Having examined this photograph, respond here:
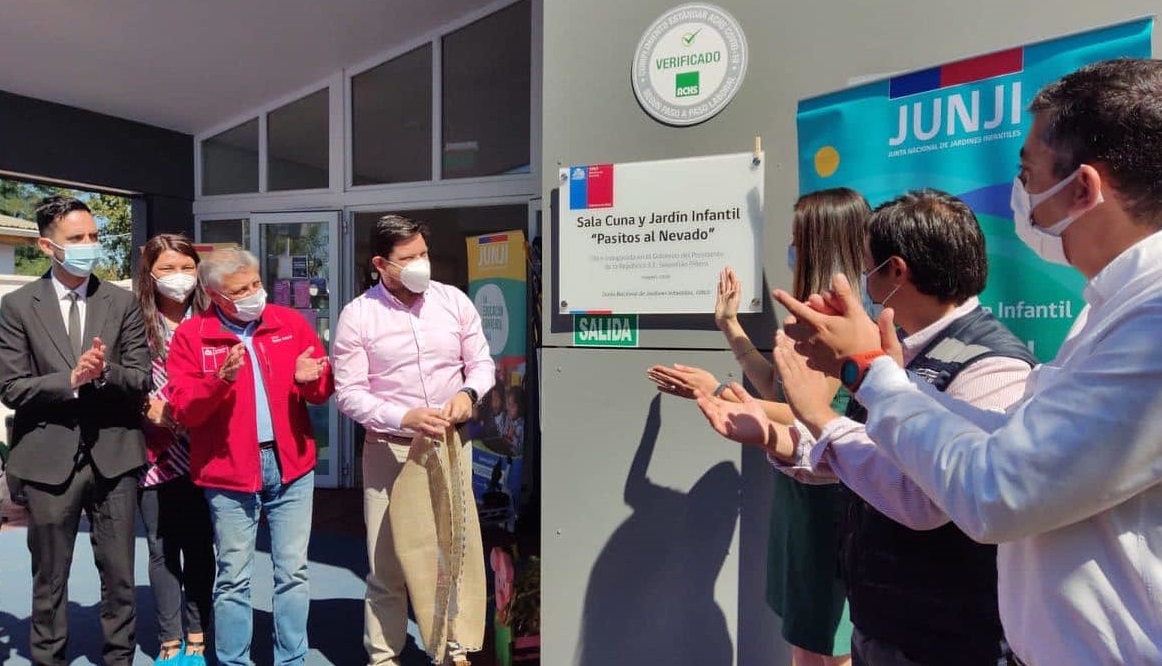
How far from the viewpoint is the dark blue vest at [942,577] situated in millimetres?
1292

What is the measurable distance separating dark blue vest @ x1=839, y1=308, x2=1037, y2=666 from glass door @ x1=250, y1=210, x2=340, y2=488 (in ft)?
→ 19.8

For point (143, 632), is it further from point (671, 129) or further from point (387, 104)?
point (387, 104)

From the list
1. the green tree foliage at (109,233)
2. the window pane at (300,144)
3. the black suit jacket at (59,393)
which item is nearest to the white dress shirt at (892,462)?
the black suit jacket at (59,393)

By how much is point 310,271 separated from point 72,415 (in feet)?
13.8

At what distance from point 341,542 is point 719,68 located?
4.14m

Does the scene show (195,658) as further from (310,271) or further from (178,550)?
(310,271)

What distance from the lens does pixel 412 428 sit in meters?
2.68

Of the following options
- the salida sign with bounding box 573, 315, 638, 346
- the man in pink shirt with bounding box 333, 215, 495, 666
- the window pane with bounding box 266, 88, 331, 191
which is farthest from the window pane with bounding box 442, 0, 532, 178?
the salida sign with bounding box 573, 315, 638, 346

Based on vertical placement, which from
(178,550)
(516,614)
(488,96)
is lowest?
(516,614)

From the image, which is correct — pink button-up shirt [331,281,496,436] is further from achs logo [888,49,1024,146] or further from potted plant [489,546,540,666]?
achs logo [888,49,1024,146]

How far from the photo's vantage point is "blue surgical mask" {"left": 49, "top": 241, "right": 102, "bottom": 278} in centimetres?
277

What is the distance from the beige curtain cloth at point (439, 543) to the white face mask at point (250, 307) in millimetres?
854

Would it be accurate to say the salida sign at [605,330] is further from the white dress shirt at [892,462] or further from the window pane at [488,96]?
the window pane at [488,96]

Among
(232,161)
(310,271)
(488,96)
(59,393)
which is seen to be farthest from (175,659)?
(232,161)
